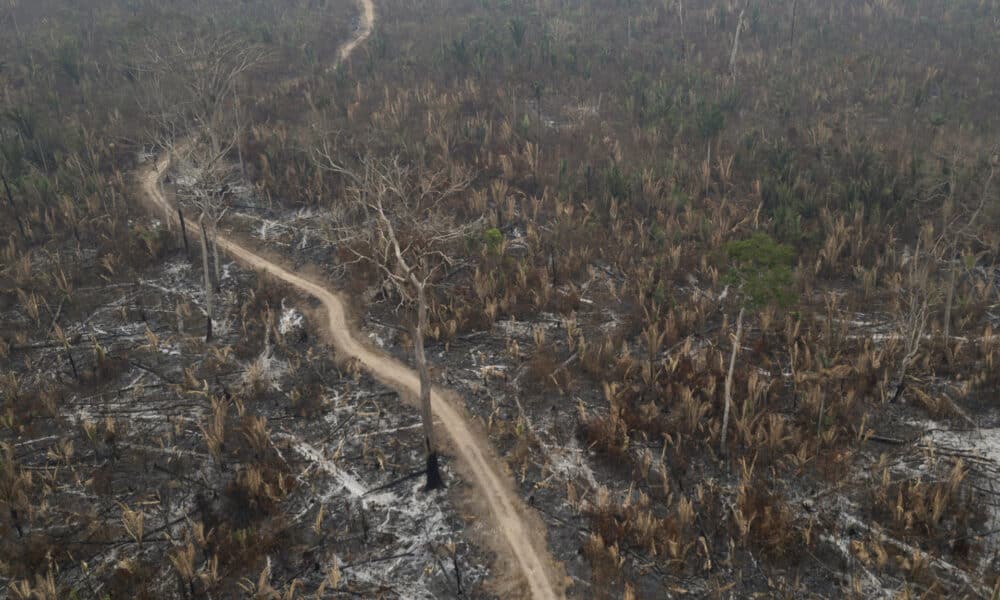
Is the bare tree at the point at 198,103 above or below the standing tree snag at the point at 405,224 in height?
above

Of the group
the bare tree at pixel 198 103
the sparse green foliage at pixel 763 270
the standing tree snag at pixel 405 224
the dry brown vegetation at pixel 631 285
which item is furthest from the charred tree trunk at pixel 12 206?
the sparse green foliage at pixel 763 270

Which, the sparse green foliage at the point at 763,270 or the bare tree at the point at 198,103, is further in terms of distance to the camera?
the bare tree at the point at 198,103

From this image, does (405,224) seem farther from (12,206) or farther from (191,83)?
(12,206)

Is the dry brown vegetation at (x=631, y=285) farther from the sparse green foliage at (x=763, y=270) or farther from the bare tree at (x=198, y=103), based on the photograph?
the bare tree at (x=198, y=103)

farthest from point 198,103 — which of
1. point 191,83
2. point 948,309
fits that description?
point 948,309

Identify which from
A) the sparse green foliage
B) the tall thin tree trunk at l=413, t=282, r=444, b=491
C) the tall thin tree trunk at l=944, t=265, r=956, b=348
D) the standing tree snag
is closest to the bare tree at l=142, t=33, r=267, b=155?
the standing tree snag

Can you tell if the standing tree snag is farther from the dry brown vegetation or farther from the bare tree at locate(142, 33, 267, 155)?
the bare tree at locate(142, 33, 267, 155)
